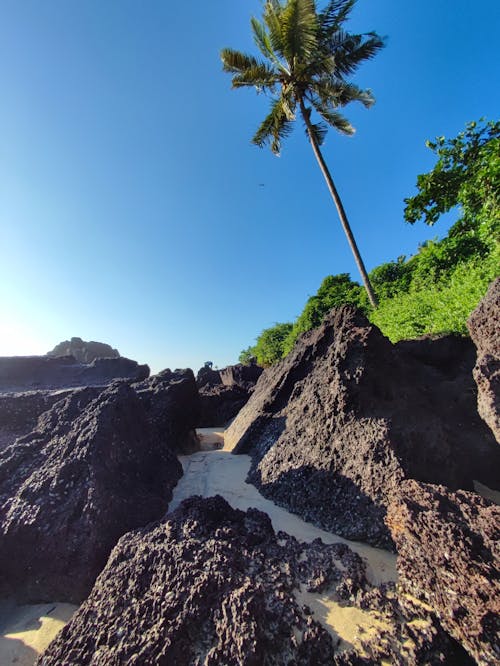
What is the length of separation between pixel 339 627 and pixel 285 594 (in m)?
0.38

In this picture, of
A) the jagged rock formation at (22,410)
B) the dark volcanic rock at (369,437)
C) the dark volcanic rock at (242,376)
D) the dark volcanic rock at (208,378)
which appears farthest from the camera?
the dark volcanic rock at (208,378)

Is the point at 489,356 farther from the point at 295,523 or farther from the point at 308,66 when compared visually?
the point at 308,66

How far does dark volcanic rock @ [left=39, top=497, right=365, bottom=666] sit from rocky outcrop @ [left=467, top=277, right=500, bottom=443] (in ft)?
6.28

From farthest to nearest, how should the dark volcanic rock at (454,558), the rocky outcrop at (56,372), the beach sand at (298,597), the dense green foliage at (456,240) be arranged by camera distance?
the rocky outcrop at (56,372), the dense green foliage at (456,240), the beach sand at (298,597), the dark volcanic rock at (454,558)

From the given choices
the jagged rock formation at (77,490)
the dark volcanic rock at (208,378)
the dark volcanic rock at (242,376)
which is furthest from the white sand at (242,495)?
the dark volcanic rock at (208,378)

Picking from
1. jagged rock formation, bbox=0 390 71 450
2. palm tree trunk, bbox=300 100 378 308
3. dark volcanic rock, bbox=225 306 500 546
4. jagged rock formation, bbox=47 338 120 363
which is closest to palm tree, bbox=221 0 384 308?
palm tree trunk, bbox=300 100 378 308

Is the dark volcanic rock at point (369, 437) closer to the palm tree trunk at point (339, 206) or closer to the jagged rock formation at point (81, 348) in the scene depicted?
the palm tree trunk at point (339, 206)

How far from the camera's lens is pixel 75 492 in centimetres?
318

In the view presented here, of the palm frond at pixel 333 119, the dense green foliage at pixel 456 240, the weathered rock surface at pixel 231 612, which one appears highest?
the palm frond at pixel 333 119

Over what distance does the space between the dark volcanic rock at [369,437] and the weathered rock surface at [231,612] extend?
2.34ft

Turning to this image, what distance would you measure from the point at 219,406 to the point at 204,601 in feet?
31.5

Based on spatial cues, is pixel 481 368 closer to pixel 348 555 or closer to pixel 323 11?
pixel 348 555

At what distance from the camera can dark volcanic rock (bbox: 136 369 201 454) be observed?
20.6ft

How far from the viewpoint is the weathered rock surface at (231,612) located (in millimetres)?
1691
